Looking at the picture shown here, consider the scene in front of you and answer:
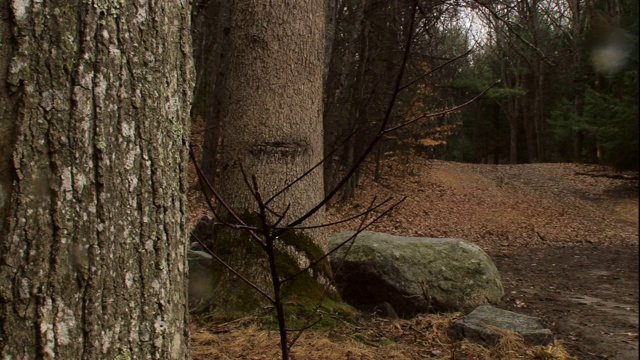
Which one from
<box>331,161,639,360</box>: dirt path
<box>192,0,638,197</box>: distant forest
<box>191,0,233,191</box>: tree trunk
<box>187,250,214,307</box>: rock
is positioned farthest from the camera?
<box>191,0,233,191</box>: tree trunk

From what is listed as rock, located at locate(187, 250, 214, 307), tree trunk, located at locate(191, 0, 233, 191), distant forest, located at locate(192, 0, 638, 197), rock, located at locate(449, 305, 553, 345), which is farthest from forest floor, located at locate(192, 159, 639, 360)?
tree trunk, located at locate(191, 0, 233, 191)

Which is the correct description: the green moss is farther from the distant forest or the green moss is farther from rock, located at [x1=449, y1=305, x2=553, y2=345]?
the distant forest

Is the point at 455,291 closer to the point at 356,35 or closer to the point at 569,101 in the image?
the point at 356,35

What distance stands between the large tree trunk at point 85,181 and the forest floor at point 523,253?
1301 millimetres

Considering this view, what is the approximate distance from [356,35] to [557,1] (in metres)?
6.91

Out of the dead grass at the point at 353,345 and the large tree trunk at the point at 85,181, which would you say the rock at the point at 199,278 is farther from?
the large tree trunk at the point at 85,181

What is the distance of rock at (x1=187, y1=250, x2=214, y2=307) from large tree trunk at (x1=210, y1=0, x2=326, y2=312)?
196mm

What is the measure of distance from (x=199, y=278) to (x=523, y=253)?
21.3ft

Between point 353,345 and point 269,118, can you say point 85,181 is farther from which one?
point 269,118

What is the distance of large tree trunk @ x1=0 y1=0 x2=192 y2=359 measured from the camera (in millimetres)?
1549

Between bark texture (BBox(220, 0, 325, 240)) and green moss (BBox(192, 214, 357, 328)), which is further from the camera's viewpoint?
bark texture (BBox(220, 0, 325, 240))

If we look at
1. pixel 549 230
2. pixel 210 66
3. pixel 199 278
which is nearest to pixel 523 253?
pixel 549 230

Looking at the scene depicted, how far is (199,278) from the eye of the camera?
4742 millimetres

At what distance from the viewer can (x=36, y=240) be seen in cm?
155
